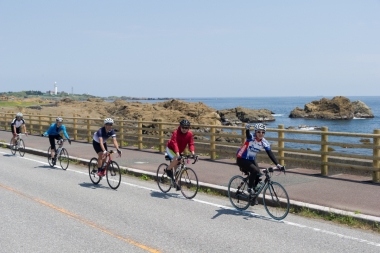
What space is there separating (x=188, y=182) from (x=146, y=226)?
3.08 meters

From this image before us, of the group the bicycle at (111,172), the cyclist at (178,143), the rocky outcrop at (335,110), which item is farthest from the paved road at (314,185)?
the rocky outcrop at (335,110)

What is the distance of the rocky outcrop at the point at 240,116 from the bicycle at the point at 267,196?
65.1m

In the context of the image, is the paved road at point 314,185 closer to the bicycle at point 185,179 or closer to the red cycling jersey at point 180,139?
the bicycle at point 185,179

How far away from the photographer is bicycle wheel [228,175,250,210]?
368 inches

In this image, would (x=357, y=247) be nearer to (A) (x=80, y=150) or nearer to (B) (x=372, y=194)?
(B) (x=372, y=194)

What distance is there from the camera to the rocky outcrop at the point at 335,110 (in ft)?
289

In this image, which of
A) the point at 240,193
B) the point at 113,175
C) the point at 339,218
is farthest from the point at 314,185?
the point at 113,175

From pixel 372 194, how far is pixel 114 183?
19.8ft

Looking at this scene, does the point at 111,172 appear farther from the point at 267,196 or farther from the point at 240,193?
the point at 267,196

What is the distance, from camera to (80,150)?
1994cm

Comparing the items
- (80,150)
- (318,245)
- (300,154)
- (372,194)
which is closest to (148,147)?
(80,150)

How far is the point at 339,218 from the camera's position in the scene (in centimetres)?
853

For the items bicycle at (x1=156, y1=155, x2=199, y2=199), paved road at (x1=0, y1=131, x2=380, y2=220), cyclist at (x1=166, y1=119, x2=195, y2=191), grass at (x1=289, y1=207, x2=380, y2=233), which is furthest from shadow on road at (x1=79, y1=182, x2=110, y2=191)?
grass at (x1=289, y1=207, x2=380, y2=233)

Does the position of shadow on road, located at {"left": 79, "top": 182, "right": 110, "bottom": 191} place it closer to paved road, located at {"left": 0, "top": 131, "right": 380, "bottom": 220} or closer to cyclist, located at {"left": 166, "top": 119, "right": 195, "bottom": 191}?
paved road, located at {"left": 0, "top": 131, "right": 380, "bottom": 220}
